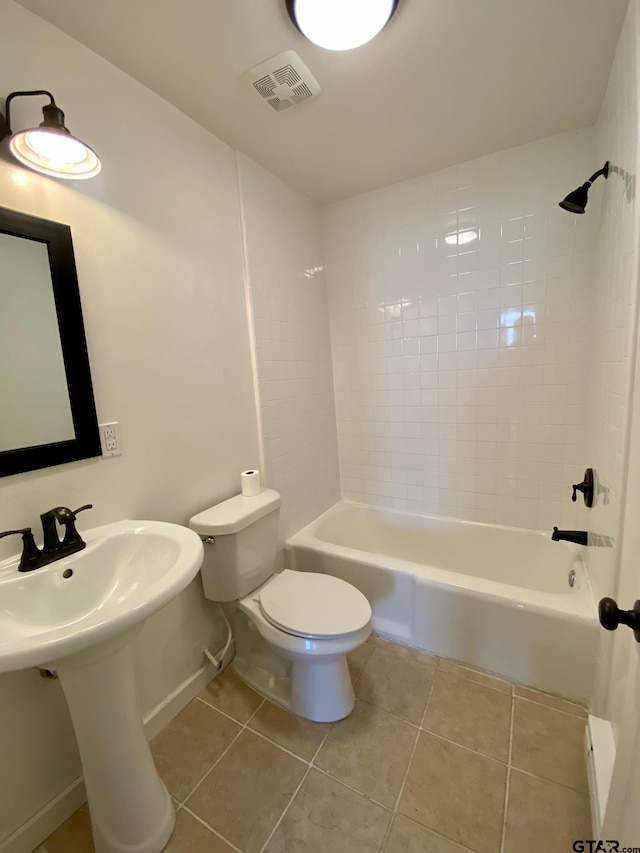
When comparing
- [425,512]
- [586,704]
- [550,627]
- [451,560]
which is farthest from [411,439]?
[586,704]

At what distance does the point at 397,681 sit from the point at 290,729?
0.48 m

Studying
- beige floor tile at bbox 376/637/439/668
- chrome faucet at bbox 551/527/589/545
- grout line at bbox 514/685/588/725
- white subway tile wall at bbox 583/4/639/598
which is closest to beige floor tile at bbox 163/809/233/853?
beige floor tile at bbox 376/637/439/668

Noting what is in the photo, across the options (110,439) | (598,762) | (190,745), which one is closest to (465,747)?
(598,762)

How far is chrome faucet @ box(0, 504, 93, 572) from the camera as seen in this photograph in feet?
2.96

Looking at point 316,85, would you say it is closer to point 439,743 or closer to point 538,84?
point 538,84

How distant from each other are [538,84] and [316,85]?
2.75 ft

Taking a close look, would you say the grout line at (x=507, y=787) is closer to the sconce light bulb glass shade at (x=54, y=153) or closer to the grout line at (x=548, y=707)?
the grout line at (x=548, y=707)

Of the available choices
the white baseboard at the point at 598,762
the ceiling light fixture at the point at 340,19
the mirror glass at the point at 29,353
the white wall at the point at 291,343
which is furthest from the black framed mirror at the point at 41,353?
the white baseboard at the point at 598,762

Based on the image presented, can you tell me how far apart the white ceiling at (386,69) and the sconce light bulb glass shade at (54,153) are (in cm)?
41

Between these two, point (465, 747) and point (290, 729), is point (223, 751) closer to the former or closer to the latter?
point (290, 729)

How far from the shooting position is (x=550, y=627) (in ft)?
4.44

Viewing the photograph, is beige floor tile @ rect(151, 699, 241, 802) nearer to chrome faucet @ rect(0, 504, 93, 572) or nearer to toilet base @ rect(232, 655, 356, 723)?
toilet base @ rect(232, 655, 356, 723)

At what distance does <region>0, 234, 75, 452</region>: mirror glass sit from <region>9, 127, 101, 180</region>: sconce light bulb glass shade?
0.19m

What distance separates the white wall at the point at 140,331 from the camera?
3.19 ft
